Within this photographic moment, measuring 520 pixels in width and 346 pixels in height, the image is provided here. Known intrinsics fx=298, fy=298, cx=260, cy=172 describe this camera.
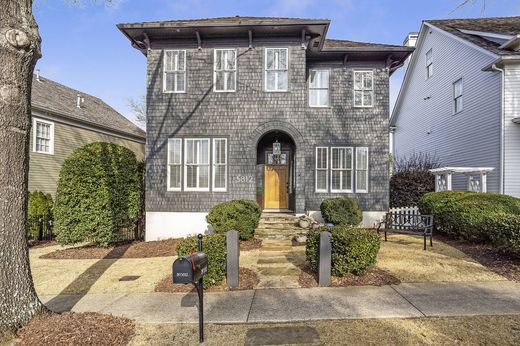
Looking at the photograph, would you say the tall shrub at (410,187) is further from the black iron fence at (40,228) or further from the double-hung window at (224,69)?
the black iron fence at (40,228)

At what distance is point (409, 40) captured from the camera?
21.5 meters

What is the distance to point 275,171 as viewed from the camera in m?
13.0

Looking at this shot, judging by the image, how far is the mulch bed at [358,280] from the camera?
5750mm

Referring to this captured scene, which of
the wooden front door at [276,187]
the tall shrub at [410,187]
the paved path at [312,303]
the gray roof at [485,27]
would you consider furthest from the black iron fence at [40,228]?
the gray roof at [485,27]

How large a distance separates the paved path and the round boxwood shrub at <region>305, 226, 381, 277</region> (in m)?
0.49

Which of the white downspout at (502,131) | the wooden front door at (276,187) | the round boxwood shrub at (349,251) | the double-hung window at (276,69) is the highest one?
the double-hung window at (276,69)

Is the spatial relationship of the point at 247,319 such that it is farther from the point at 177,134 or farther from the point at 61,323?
the point at 177,134

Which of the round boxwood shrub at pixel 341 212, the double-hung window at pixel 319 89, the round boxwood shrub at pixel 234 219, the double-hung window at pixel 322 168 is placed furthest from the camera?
the double-hung window at pixel 319 89

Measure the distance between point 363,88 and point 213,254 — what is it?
10187 millimetres

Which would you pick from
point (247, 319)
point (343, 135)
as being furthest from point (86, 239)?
point (343, 135)

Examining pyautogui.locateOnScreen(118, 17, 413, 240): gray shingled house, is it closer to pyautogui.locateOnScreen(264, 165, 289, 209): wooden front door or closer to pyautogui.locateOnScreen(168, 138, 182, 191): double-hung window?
pyautogui.locateOnScreen(168, 138, 182, 191): double-hung window

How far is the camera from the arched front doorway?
506 inches

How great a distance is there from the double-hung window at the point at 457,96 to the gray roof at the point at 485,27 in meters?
2.05

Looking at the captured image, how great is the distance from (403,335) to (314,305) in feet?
4.56
